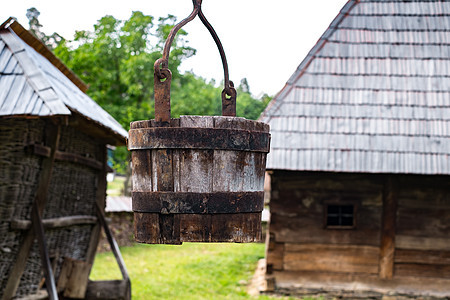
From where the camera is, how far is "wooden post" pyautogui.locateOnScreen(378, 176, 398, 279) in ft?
28.8

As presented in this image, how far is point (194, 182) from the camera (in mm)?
2281

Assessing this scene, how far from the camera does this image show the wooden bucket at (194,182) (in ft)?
7.41

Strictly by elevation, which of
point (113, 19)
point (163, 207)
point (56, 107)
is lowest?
point (163, 207)

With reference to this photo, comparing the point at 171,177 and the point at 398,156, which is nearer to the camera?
the point at 171,177

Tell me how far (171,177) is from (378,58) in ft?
24.9

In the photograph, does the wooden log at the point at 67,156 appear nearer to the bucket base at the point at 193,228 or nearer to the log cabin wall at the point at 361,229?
the log cabin wall at the point at 361,229

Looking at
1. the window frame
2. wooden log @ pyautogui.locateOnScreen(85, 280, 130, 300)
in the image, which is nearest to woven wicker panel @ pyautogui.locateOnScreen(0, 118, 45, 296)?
wooden log @ pyautogui.locateOnScreen(85, 280, 130, 300)

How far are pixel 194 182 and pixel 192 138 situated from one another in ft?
0.61

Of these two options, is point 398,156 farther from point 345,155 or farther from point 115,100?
point 115,100

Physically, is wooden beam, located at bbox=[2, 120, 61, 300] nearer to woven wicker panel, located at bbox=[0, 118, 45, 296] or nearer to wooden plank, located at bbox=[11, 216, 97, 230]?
woven wicker panel, located at bbox=[0, 118, 45, 296]

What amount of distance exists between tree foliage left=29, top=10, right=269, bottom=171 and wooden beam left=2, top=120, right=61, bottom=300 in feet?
44.6

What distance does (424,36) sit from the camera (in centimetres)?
926

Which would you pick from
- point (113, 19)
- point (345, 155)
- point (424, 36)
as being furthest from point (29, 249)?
point (113, 19)

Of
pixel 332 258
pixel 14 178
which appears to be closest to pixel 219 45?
pixel 14 178
